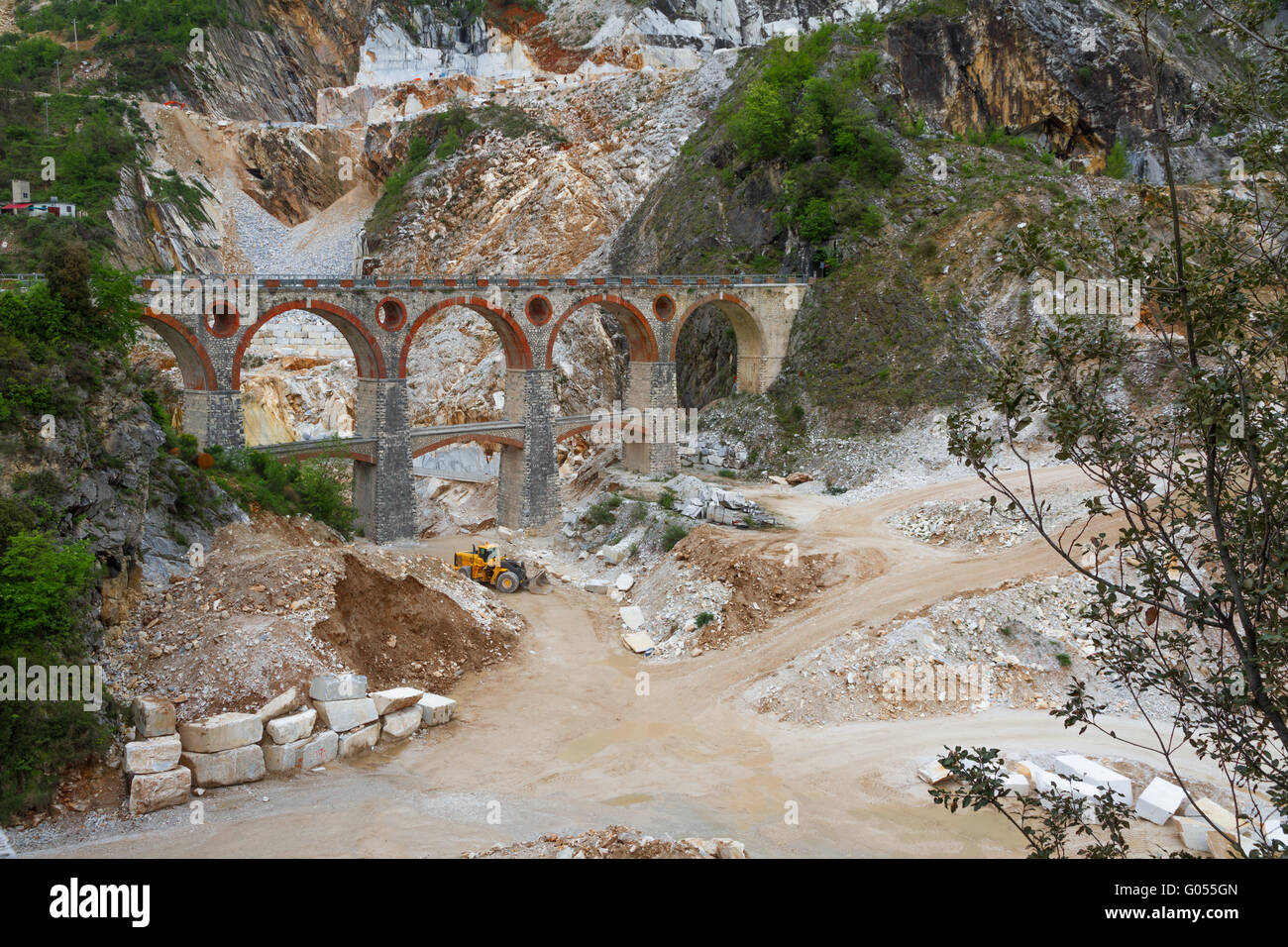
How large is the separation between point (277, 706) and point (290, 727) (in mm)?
767

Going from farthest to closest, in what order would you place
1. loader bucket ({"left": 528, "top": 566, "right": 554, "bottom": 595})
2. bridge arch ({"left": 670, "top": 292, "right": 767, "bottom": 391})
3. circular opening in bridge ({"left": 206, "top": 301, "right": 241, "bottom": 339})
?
bridge arch ({"left": 670, "top": 292, "right": 767, "bottom": 391}) < loader bucket ({"left": 528, "top": 566, "right": 554, "bottom": 595}) < circular opening in bridge ({"left": 206, "top": 301, "right": 241, "bottom": 339})

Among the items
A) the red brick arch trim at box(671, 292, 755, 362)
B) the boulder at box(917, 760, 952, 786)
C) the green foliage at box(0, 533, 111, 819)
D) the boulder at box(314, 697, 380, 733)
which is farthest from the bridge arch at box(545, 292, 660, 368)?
the boulder at box(917, 760, 952, 786)

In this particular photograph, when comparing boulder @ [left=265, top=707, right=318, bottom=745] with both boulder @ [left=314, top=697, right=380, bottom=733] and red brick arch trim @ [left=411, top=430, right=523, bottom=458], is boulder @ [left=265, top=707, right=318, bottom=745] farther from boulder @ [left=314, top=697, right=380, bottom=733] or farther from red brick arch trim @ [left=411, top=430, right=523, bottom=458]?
red brick arch trim @ [left=411, top=430, right=523, bottom=458]

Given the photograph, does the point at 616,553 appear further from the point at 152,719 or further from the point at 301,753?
the point at 152,719

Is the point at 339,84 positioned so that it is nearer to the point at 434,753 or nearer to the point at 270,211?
the point at 270,211

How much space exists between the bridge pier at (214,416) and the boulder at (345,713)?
1802cm

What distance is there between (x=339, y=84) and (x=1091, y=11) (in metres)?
69.0

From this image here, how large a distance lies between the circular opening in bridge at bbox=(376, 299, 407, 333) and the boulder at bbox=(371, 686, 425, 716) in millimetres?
22297

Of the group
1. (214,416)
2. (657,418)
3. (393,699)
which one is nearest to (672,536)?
(657,418)

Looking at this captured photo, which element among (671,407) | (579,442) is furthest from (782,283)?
(579,442)

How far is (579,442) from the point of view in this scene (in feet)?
202

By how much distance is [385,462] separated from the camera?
44.7 metres

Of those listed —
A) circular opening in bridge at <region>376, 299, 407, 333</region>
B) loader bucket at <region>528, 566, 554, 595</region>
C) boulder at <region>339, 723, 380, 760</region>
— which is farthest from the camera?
circular opening in bridge at <region>376, 299, 407, 333</region>

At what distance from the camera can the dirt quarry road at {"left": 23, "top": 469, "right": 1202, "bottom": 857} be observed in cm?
2073
